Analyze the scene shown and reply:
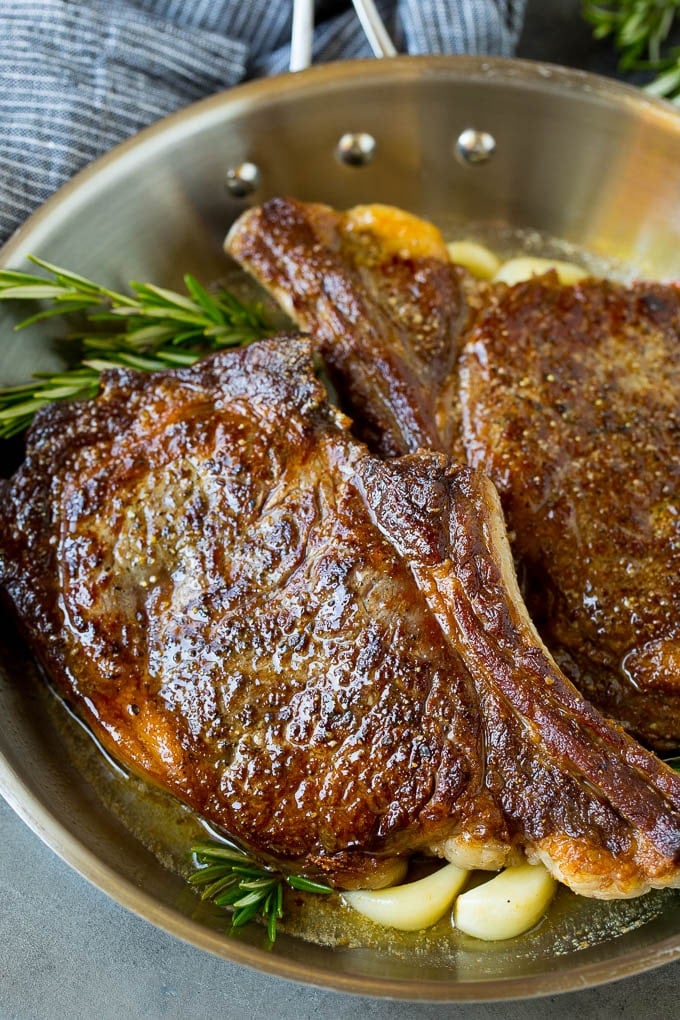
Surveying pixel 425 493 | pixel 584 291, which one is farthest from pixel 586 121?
pixel 425 493

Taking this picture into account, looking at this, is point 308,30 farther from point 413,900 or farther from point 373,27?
point 413,900

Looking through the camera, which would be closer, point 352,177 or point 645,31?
point 352,177

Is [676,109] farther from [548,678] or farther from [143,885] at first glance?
[143,885]

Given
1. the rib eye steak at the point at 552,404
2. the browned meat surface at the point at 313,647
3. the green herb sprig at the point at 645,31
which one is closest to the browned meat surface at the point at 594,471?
the rib eye steak at the point at 552,404

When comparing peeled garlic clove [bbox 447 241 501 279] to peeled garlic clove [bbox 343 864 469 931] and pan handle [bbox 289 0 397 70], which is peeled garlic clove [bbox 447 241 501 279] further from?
peeled garlic clove [bbox 343 864 469 931]

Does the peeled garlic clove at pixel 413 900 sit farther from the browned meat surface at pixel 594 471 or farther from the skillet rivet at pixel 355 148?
the skillet rivet at pixel 355 148

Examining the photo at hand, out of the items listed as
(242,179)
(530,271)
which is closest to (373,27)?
(242,179)

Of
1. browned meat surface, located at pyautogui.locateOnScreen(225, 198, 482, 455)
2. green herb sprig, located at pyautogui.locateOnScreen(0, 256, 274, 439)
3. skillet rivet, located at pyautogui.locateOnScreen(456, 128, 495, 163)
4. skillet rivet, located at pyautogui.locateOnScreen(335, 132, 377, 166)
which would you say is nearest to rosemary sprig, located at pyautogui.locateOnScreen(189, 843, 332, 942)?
browned meat surface, located at pyautogui.locateOnScreen(225, 198, 482, 455)
